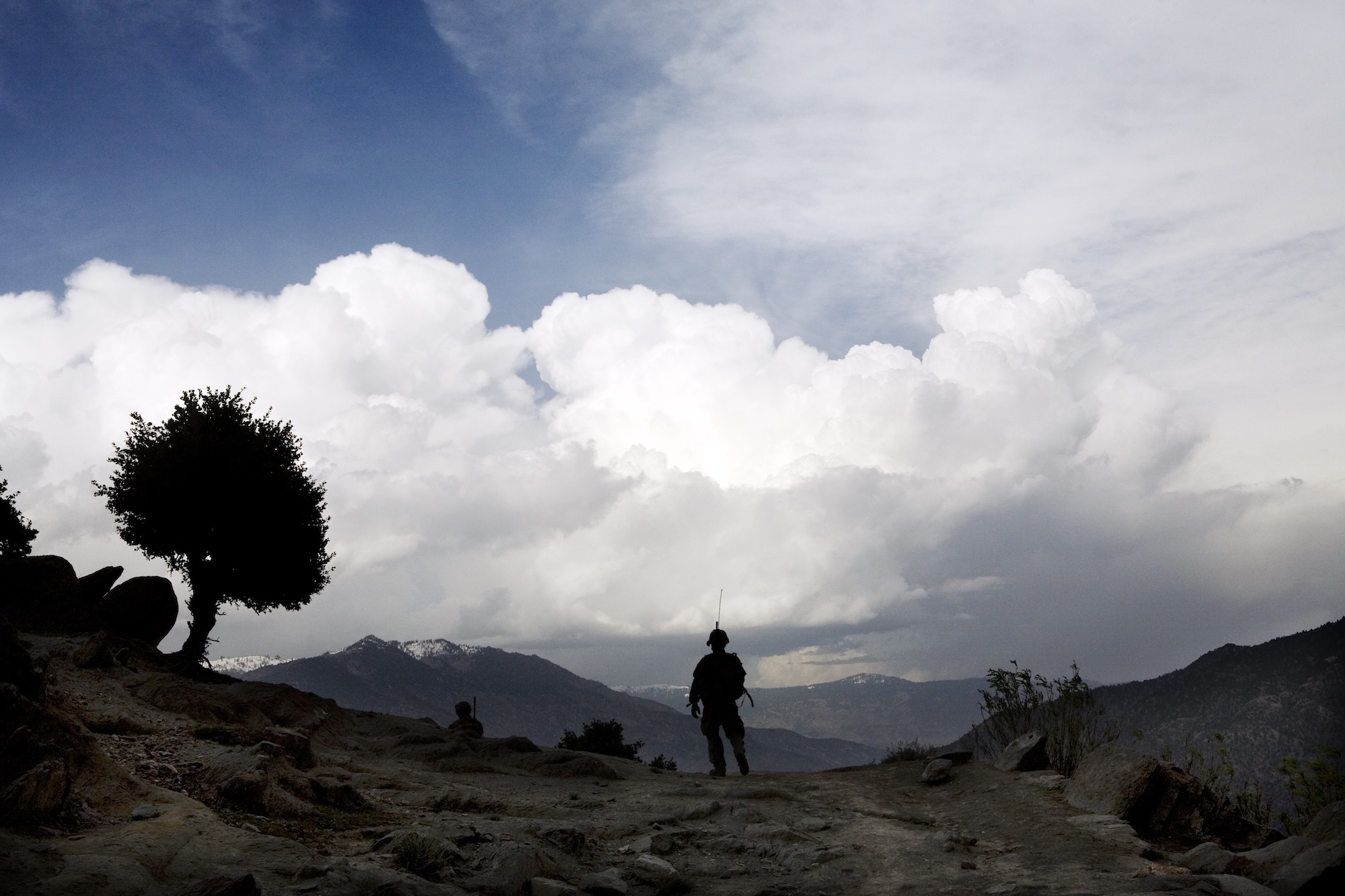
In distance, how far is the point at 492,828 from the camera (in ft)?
46.8

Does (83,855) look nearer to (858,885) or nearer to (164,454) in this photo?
(858,885)

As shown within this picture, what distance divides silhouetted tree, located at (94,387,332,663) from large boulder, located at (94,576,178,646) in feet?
2.83

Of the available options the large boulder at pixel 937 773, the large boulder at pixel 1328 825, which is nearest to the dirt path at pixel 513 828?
the large boulder at pixel 937 773

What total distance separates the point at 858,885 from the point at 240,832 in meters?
8.50

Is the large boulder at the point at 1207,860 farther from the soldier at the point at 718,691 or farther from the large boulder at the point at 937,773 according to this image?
the soldier at the point at 718,691

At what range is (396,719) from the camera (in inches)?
1164

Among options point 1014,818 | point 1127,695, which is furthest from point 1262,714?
point 1014,818

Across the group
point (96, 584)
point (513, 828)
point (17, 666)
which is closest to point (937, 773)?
point (513, 828)

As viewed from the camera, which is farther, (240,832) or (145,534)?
(145,534)

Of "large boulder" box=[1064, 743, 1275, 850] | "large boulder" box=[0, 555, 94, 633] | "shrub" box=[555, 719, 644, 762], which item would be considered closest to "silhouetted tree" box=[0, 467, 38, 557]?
"large boulder" box=[0, 555, 94, 633]

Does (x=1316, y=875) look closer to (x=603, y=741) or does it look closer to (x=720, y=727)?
(x=720, y=727)

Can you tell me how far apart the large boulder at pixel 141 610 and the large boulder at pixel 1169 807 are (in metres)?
31.4

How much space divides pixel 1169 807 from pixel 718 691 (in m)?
11.2

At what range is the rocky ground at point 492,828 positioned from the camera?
10.5 metres
